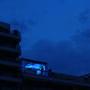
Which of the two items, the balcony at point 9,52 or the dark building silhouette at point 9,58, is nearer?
the dark building silhouette at point 9,58

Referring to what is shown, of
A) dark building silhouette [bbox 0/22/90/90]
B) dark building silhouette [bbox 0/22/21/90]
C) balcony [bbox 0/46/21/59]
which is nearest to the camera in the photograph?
dark building silhouette [bbox 0/22/21/90]

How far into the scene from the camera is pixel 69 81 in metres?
56.7

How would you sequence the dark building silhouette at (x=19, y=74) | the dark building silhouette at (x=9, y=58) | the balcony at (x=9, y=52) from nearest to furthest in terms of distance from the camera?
the dark building silhouette at (x=9, y=58), the dark building silhouette at (x=19, y=74), the balcony at (x=9, y=52)

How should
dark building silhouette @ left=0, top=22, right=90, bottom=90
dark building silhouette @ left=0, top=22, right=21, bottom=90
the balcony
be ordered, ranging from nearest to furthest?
Result: 1. dark building silhouette @ left=0, top=22, right=21, bottom=90
2. dark building silhouette @ left=0, top=22, right=90, bottom=90
3. the balcony

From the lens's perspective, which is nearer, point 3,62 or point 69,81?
point 3,62

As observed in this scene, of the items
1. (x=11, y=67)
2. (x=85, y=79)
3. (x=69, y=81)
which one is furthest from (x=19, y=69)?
(x=85, y=79)

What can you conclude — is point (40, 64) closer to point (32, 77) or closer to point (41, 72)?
point (41, 72)

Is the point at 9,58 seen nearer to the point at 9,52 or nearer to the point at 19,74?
the point at 9,52

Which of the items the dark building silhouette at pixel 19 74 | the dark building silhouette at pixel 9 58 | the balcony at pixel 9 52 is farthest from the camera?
the balcony at pixel 9 52

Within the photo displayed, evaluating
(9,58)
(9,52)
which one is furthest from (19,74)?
(9,52)

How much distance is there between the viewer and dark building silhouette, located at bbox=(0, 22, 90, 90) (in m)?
51.8

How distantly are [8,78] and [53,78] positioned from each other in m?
8.10

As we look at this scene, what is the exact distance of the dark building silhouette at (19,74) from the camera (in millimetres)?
51750

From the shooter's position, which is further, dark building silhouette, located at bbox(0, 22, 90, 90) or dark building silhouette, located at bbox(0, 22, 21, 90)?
dark building silhouette, located at bbox(0, 22, 90, 90)
